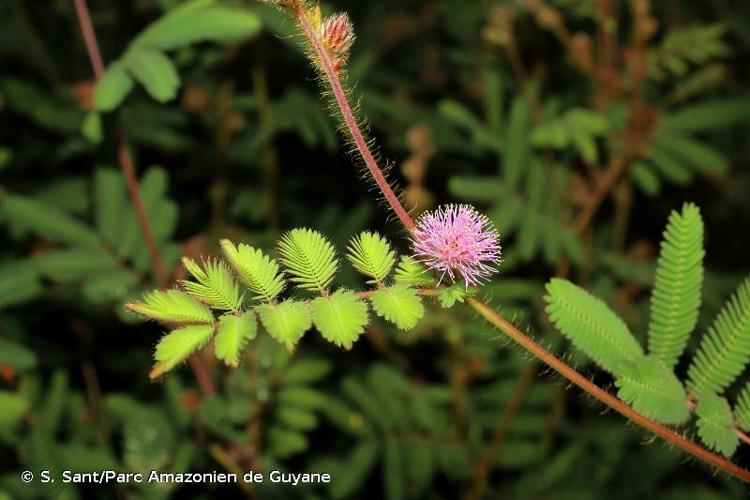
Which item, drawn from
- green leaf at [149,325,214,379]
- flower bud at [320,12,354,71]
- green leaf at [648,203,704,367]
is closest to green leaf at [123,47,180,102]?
flower bud at [320,12,354,71]

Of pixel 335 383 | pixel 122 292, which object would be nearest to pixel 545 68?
pixel 335 383

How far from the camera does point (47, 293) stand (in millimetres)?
2553

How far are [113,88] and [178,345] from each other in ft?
3.48

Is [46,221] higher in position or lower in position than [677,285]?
higher

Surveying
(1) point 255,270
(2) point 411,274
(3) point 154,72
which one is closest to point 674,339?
(2) point 411,274

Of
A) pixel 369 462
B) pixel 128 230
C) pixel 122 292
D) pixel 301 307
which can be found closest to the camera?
pixel 301 307

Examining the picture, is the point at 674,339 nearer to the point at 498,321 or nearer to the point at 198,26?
the point at 498,321

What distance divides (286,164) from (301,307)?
7.55 ft

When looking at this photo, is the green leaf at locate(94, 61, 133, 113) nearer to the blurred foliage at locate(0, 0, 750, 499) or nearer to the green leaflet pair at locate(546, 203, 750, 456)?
the blurred foliage at locate(0, 0, 750, 499)

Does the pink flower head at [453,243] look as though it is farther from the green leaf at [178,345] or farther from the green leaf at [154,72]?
the green leaf at [154,72]

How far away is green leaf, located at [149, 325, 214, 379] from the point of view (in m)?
1.02

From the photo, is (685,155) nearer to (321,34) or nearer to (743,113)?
(743,113)

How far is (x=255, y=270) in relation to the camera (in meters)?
1.13

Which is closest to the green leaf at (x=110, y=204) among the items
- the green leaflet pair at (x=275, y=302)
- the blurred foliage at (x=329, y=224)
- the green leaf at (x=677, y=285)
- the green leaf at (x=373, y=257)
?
the blurred foliage at (x=329, y=224)
